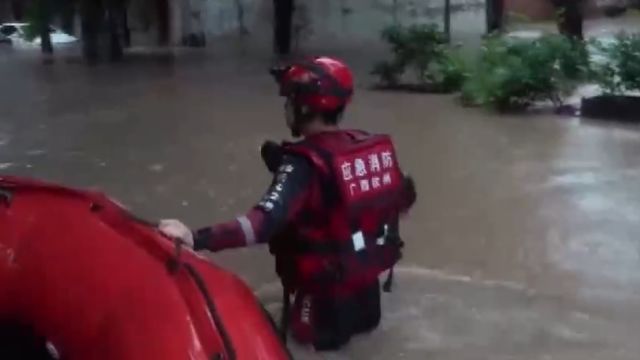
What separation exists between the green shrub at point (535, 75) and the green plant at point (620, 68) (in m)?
0.43

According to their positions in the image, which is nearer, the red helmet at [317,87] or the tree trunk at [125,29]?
the red helmet at [317,87]

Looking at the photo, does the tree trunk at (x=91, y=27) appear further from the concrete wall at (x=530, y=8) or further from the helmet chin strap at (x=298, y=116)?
the helmet chin strap at (x=298, y=116)

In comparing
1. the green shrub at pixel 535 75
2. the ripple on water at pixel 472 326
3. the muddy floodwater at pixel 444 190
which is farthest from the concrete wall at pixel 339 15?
the ripple on water at pixel 472 326

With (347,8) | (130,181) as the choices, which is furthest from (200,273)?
(347,8)

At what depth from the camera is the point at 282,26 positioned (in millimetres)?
26156

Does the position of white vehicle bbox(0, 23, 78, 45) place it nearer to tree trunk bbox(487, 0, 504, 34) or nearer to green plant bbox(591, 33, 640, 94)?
tree trunk bbox(487, 0, 504, 34)

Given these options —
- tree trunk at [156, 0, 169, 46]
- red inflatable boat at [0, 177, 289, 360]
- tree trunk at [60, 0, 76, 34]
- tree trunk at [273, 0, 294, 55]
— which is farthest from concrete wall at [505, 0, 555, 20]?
red inflatable boat at [0, 177, 289, 360]

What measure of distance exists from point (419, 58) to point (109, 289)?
14952 mm

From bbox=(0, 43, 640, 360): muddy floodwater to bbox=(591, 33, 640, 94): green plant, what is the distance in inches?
21.9

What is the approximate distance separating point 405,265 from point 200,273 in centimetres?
356

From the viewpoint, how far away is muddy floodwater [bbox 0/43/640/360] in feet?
17.4

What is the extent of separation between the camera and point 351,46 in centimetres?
2891

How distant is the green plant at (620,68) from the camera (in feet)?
43.9

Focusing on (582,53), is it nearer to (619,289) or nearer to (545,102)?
(545,102)
